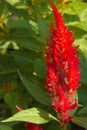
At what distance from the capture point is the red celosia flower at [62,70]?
1746mm

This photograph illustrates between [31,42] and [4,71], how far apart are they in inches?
12.2

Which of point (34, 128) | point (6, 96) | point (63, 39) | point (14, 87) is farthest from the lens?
point (14, 87)

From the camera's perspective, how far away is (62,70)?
5.96 feet

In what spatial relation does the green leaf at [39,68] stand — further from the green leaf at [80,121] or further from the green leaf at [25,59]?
the green leaf at [80,121]

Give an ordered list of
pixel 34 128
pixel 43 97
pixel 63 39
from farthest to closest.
Result: pixel 43 97
pixel 34 128
pixel 63 39

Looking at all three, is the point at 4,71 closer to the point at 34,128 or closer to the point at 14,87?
the point at 14,87

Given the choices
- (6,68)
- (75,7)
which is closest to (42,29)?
(75,7)

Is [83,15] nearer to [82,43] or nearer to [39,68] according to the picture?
[82,43]

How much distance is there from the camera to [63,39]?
5.71ft

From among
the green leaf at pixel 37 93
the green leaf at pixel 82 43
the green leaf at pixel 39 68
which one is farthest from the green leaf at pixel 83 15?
the green leaf at pixel 37 93

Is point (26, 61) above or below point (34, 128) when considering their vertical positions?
above

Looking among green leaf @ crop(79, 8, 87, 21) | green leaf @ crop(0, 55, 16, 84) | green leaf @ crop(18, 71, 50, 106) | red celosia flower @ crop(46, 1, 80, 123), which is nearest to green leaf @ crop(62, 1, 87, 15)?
green leaf @ crop(79, 8, 87, 21)

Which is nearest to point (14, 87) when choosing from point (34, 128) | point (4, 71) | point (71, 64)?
point (4, 71)

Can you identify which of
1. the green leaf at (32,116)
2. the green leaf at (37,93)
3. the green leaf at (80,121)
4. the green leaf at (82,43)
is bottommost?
the green leaf at (80,121)
